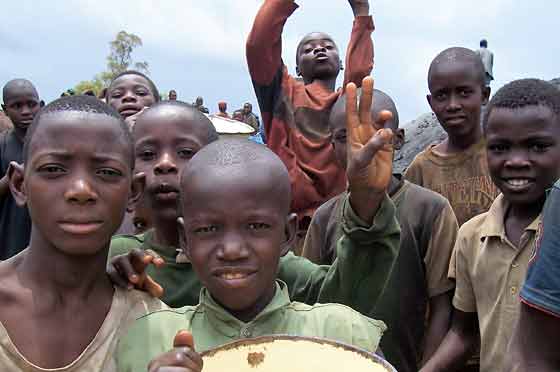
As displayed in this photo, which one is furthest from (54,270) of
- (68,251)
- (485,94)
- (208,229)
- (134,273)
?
(485,94)

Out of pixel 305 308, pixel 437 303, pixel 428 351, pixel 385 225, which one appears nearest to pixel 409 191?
pixel 437 303

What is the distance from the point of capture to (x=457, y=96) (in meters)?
3.62

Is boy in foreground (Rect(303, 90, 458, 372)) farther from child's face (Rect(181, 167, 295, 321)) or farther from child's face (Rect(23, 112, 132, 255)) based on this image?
child's face (Rect(23, 112, 132, 255))

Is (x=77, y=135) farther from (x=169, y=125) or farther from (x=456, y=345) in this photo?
(x=456, y=345)

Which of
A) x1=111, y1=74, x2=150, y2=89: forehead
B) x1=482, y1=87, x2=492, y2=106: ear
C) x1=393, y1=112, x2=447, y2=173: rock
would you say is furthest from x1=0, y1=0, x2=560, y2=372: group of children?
x1=393, y1=112, x2=447, y2=173: rock

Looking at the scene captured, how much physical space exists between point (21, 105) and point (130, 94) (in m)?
1.90

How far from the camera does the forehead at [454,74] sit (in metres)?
3.62

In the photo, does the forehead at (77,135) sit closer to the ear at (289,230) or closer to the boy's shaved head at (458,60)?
the ear at (289,230)

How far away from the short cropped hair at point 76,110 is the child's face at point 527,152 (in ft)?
4.49

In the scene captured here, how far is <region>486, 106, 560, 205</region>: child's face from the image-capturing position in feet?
8.34

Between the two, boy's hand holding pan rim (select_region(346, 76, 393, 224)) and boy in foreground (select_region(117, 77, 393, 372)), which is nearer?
boy in foreground (select_region(117, 77, 393, 372))

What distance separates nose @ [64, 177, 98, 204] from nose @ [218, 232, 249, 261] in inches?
14.4

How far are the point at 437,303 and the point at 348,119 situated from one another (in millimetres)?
1324

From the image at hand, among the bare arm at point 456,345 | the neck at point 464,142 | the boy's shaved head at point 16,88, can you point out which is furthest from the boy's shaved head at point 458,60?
the boy's shaved head at point 16,88
